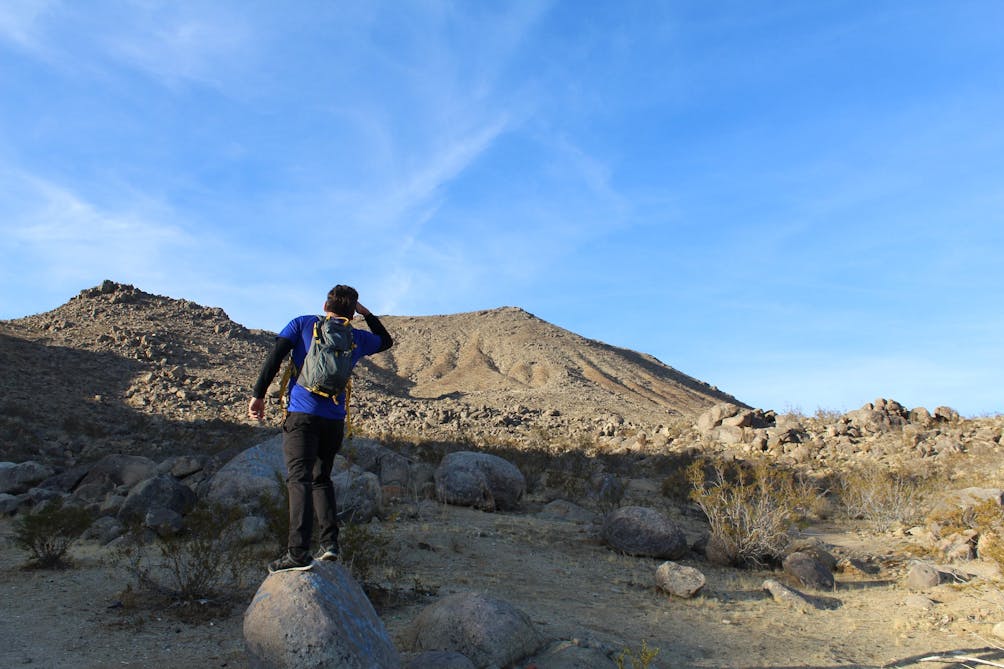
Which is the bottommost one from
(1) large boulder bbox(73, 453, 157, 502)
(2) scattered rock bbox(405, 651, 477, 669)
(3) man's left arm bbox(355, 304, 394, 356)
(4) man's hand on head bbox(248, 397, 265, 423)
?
(2) scattered rock bbox(405, 651, 477, 669)

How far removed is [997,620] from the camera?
7.10 metres

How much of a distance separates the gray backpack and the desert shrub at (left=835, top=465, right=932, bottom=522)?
10.9 m

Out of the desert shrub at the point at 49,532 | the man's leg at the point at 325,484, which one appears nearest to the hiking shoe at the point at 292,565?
the man's leg at the point at 325,484

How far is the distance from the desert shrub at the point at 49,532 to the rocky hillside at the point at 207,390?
10.9 metres

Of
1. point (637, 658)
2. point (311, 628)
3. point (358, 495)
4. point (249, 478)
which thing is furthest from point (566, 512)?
point (311, 628)

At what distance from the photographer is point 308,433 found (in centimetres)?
445

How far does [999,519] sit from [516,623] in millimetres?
8446

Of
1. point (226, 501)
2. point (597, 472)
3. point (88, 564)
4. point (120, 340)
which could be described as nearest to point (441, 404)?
point (597, 472)

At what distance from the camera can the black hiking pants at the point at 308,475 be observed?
4.45 metres

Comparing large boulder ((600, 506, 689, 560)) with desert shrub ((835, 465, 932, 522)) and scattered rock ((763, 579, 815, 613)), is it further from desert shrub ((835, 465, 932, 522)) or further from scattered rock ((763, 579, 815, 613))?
desert shrub ((835, 465, 932, 522))

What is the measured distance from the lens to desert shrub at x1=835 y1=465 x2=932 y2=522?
12180 millimetres

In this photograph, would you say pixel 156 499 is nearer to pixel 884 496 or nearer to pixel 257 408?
pixel 257 408

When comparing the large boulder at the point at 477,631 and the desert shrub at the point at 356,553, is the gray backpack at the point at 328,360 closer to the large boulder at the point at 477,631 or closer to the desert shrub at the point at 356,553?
the large boulder at the point at 477,631

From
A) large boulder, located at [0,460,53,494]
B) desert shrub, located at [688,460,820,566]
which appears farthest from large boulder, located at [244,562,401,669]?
large boulder, located at [0,460,53,494]
